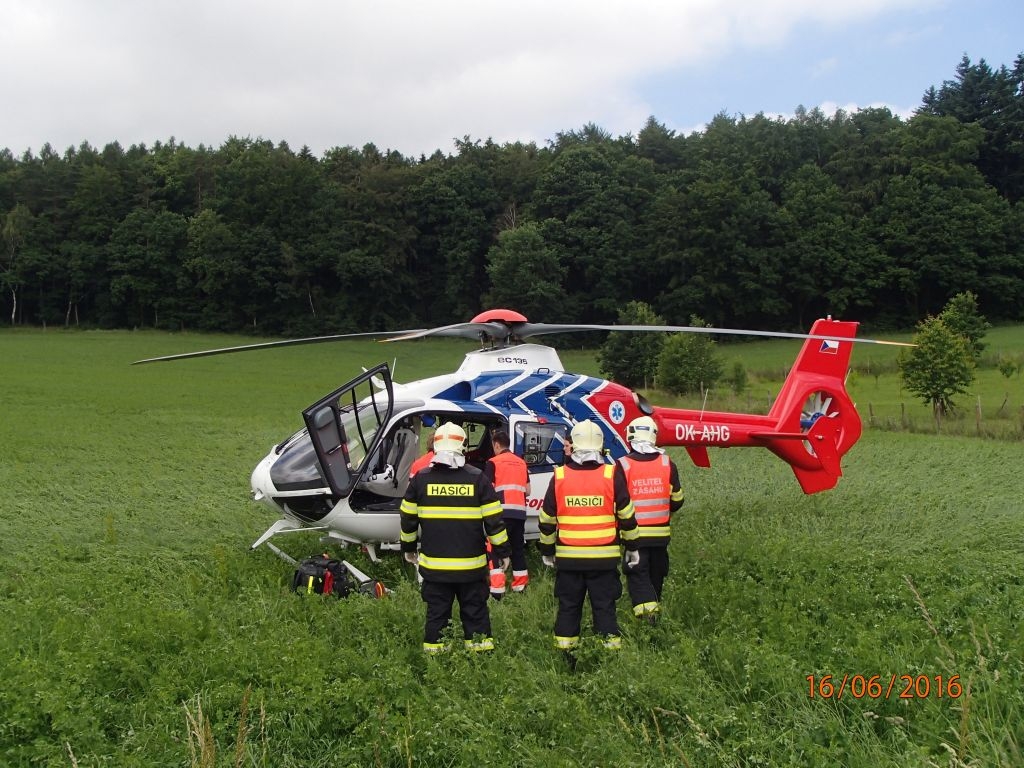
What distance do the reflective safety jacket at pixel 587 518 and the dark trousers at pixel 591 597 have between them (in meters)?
0.08

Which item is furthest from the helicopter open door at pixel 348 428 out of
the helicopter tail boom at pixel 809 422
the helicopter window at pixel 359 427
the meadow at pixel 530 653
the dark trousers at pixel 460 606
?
the helicopter tail boom at pixel 809 422

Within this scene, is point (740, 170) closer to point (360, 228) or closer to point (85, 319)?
point (360, 228)

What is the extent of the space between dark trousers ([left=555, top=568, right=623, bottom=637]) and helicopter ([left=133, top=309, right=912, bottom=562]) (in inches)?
109

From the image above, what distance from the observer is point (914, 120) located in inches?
2419

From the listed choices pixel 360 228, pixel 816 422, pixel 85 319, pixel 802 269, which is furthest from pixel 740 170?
pixel 816 422

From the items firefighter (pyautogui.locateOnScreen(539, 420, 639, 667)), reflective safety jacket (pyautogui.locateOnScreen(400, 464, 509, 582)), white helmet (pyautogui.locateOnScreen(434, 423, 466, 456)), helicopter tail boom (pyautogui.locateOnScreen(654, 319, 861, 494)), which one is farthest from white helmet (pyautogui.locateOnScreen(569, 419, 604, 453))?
helicopter tail boom (pyautogui.locateOnScreen(654, 319, 861, 494))

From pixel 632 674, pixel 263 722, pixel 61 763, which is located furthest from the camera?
pixel 632 674

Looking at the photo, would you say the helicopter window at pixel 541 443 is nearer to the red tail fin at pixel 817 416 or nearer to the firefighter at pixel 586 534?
the red tail fin at pixel 817 416

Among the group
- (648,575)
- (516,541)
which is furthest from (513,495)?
(648,575)

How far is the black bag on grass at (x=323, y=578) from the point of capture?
790 cm

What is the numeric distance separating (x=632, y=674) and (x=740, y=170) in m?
62.8

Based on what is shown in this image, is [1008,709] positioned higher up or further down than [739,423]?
further down

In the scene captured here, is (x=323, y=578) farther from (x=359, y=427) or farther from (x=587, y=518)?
(x=587, y=518)

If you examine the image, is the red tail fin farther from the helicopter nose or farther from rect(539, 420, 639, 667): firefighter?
the helicopter nose
